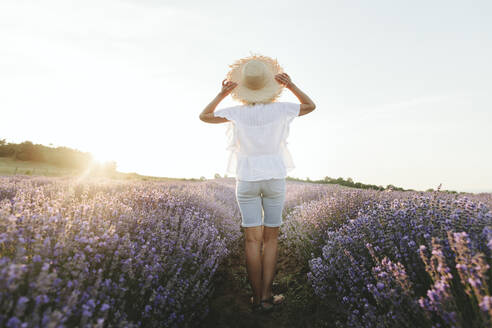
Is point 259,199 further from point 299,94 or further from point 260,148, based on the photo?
point 299,94

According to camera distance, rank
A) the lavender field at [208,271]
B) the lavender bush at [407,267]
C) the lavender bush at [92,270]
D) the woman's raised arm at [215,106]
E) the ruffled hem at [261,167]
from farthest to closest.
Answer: the woman's raised arm at [215,106], the ruffled hem at [261,167], the lavender bush at [407,267], the lavender field at [208,271], the lavender bush at [92,270]

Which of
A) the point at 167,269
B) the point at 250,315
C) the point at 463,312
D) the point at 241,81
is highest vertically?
the point at 241,81

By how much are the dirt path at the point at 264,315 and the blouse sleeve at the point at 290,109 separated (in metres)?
1.80

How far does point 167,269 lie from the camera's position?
2410 mm

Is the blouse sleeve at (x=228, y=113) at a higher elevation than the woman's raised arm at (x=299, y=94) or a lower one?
lower

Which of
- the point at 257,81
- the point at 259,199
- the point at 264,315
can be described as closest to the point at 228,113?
the point at 257,81

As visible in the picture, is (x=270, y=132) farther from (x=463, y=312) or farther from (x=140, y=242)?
(x=463, y=312)

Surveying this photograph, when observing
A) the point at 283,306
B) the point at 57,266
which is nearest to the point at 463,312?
the point at 283,306

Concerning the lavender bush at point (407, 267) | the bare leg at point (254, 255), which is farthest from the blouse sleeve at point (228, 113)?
the lavender bush at point (407, 267)

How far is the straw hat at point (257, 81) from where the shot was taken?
8.93 feet

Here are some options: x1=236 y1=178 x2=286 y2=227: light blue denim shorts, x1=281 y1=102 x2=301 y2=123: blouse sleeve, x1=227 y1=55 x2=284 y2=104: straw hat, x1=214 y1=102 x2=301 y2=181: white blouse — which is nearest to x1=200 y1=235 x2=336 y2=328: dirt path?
x1=236 y1=178 x2=286 y2=227: light blue denim shorts

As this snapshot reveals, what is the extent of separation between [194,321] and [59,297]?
1.31 metres

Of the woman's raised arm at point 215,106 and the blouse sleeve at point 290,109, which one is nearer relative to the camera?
the blouse sleeve at point 290,109

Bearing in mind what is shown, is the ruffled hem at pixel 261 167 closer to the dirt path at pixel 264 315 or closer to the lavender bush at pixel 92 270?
the lavender bush at pixel 92 270
